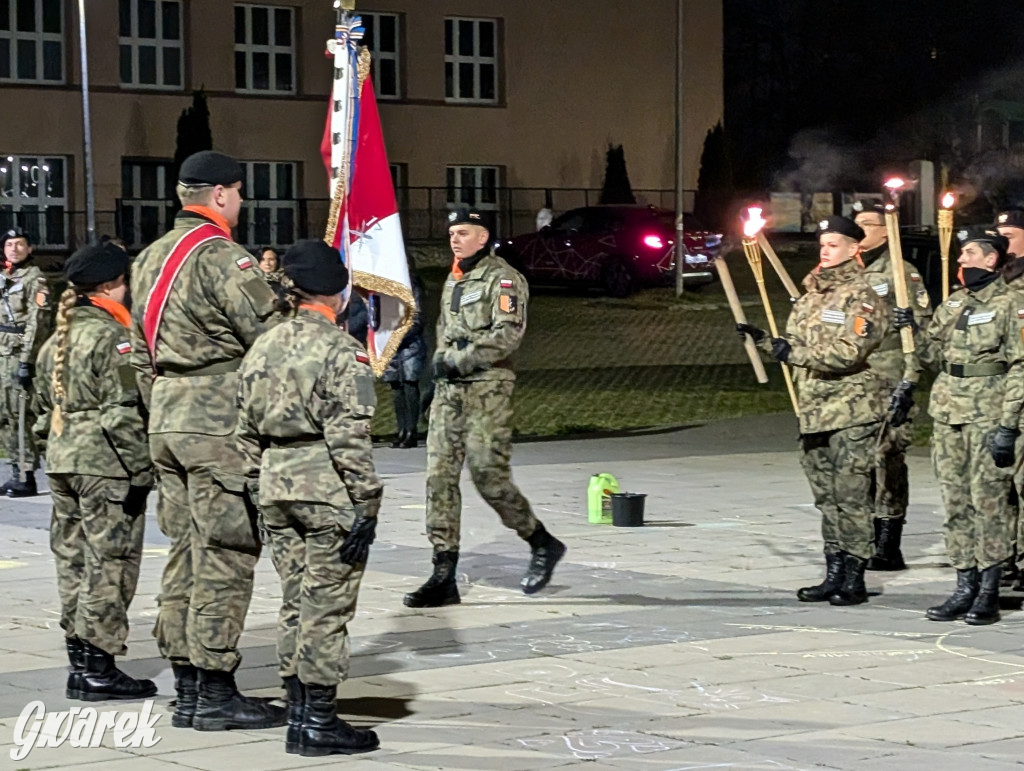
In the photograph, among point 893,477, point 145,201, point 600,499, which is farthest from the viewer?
point 145,201

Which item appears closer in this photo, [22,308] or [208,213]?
[208,213]

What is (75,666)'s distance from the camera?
7945 millimetres

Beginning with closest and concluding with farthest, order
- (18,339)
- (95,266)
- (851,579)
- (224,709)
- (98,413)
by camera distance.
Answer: (224,709) → (98,413) → (95,266) → (851,579) → (18,339)

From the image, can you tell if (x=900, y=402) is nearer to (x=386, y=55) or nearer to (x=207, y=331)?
Answer: (x=207, y=331)

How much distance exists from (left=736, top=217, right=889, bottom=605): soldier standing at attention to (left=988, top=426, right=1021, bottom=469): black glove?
2.76ft

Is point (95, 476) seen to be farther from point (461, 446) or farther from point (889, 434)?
point (889, 434)

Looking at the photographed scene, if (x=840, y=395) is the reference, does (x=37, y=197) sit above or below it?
above

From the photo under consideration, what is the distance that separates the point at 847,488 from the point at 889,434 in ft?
5.19

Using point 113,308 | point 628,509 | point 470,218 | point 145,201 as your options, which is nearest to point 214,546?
point 113,308

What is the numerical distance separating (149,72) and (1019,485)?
116 feet

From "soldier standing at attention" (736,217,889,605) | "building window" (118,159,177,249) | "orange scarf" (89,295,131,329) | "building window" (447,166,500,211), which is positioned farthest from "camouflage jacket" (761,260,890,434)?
"building window" (447,166,500,211)

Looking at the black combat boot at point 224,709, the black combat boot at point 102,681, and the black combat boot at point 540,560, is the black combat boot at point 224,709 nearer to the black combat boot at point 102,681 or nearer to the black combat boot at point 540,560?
the black combat boot at point 102,681

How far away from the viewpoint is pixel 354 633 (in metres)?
9.34

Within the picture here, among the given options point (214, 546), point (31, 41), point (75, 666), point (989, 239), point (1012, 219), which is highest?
point (31, 41)
